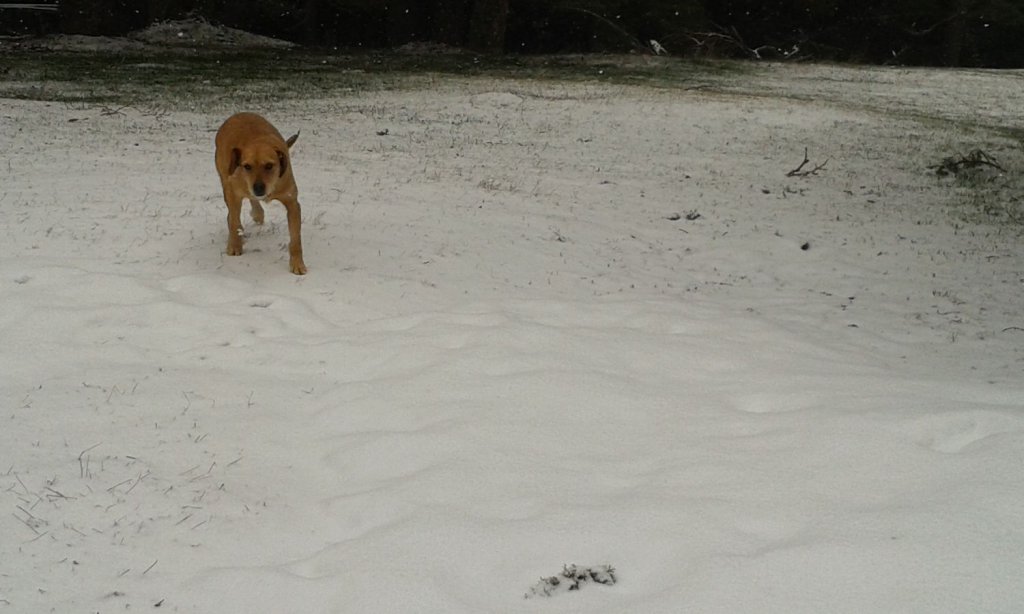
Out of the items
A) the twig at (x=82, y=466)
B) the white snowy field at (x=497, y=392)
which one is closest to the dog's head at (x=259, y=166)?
the white snowy field at (x=497, y=392)

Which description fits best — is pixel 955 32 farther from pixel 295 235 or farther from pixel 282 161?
pixel 282 161

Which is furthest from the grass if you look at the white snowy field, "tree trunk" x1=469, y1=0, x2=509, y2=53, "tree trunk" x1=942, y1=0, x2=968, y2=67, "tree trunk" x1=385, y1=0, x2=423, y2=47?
"tree trunk" x1=942, y1=0, x2=968, y2=67

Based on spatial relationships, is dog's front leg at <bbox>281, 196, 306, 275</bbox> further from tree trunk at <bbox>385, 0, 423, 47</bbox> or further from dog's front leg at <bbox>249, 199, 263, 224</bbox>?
tree trunk at <bbox>385, 0, 423, 47</bbox>

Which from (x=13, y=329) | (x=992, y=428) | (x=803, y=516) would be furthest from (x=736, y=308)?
(x=13, y=329)

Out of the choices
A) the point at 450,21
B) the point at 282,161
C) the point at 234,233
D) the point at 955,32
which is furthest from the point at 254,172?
the point at 955,32

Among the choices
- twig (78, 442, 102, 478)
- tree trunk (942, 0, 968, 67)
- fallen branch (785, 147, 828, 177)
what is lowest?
twig (78, 442, 102, 478)

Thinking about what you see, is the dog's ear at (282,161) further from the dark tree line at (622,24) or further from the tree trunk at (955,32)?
the tree trunk at (955,32)

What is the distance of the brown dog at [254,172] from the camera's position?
23.2 feet

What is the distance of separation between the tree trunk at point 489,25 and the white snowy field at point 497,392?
66.5 ft

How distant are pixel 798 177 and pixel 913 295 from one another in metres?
5.14

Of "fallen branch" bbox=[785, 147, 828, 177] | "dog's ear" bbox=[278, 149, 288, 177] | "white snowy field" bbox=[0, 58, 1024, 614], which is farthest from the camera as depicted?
"fallen branch" bbox=[785, 147, 828, 177]

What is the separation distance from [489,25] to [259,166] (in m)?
26.1

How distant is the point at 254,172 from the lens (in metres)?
7.06

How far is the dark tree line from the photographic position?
31.6m
